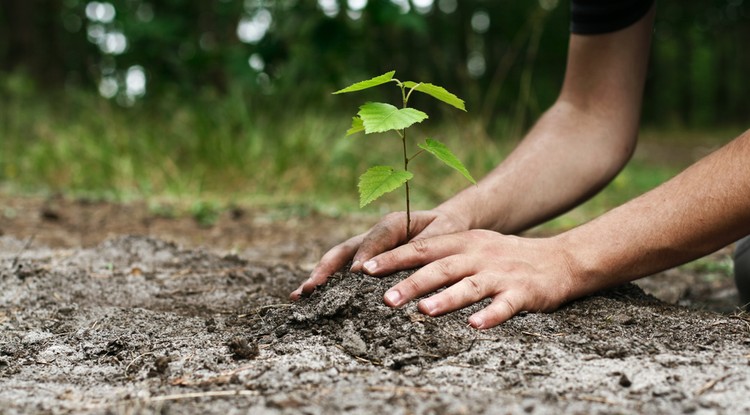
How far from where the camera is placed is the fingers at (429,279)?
1.55 meters

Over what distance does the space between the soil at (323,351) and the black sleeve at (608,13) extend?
0.86 meters

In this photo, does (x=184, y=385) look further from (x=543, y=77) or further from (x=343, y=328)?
(x=543, y=77)

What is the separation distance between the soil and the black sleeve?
0.86 m

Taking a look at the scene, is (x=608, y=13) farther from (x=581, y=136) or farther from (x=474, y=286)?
(x=474, y=286)

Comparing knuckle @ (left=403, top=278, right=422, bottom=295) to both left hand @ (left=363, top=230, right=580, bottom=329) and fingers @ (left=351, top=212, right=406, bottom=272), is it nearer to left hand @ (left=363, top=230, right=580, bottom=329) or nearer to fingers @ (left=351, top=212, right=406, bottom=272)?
left hand @ (left=363, top=230, right=580, bottom=329)

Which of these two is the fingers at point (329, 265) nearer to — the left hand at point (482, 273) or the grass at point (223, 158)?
the left hand at point (482, 273)

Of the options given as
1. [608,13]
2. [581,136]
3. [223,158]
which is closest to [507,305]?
[581,136]

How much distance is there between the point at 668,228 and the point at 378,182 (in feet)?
2.38

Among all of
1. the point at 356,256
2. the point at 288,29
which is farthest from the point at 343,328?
the point at 288,29

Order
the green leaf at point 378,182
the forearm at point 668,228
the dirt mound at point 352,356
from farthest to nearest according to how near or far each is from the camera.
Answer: the forearm at point 668,228 < the green leaf at point 378,182 < the dirt mound at point 352,356

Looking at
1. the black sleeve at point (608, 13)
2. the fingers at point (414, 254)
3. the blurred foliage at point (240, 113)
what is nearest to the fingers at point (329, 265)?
the fingers at point (414, 254)

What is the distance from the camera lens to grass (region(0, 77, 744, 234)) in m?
4.71

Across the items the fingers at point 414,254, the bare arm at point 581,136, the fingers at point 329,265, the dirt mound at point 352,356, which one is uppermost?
the bare arm at point 581,136

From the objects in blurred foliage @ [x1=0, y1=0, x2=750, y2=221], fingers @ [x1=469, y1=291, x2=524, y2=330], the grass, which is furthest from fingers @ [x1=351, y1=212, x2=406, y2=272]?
the grass
